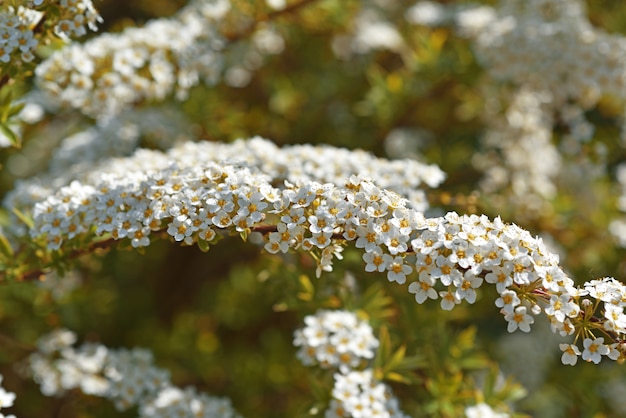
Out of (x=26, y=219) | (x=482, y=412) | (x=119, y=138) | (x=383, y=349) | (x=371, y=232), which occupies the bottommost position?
(x=482, y=412)

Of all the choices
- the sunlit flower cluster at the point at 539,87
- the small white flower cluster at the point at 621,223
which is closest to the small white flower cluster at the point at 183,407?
the sunlit flower cluster at the point at 539,87

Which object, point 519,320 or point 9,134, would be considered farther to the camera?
point 9,134

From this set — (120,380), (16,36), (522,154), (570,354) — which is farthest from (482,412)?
(16,36)

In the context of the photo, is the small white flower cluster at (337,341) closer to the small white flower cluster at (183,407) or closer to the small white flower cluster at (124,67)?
the small white flower cluster at (183,407)

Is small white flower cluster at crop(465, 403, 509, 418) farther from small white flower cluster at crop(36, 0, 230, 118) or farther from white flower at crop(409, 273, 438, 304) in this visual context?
small white flower cluster at crop(36, 0, 230, 118)

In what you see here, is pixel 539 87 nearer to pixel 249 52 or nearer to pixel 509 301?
pixel 249 52

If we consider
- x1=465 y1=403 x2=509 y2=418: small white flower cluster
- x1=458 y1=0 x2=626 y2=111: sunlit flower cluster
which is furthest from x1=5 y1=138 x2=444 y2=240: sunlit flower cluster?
x1=458 y1=0 x2=626 y2=111: sunlit flower cluster

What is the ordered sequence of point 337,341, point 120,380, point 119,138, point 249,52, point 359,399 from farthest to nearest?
point 249,52 → point 119,138 → point 120,380 → point 337,341 → point 359,399
